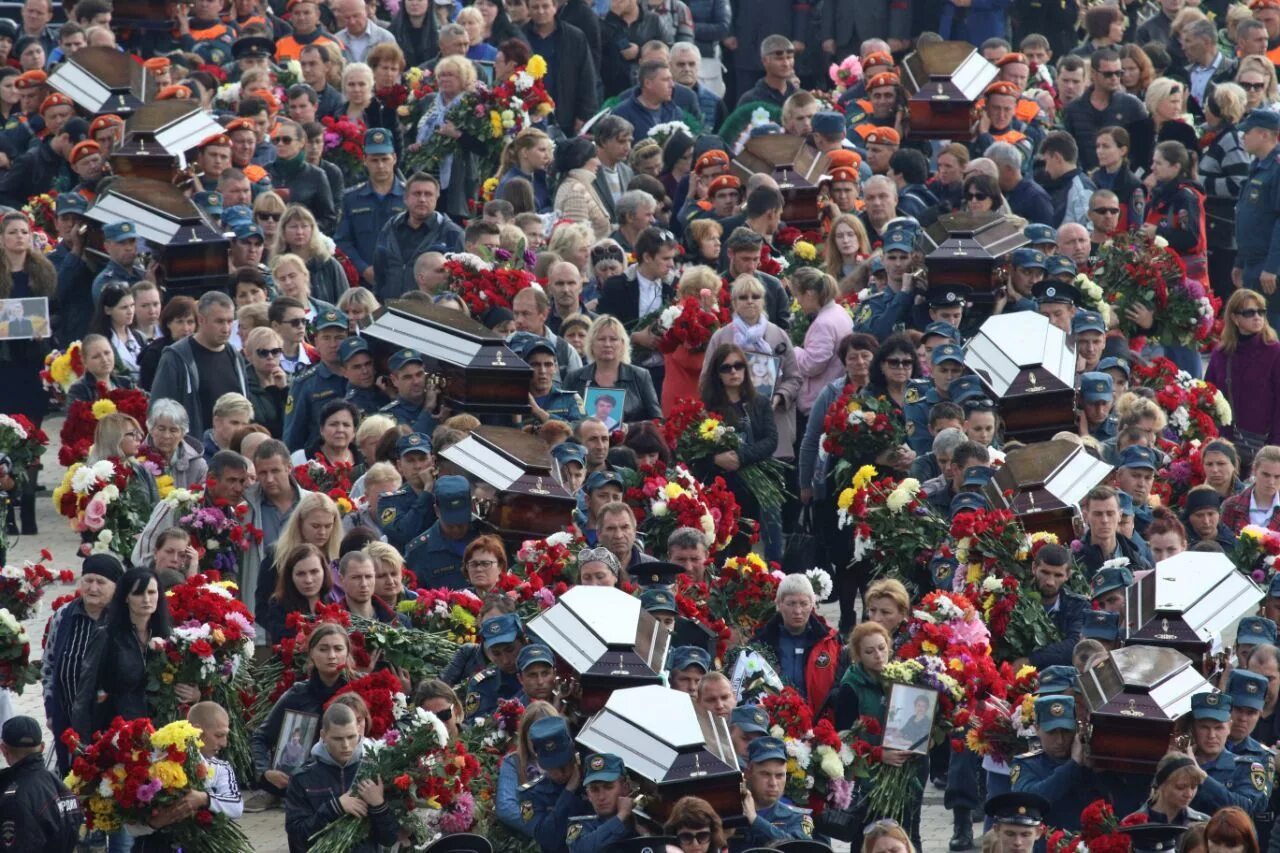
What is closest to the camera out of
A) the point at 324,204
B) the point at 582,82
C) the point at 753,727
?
the point at 753,727

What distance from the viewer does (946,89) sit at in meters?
22.5

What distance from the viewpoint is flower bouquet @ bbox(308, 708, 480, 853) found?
14.2 m

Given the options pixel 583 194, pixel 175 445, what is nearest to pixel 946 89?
pixel 583 194

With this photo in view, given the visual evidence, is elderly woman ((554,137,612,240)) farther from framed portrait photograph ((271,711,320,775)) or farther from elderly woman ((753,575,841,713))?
framed portrait photograph ((271,711,320,775))

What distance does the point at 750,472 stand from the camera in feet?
62.7

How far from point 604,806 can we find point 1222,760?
10.1ft

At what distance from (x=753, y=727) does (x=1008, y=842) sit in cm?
143

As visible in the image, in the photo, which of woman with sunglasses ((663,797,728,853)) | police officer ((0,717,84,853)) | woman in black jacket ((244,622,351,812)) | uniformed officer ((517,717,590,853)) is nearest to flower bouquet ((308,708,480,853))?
uniformed officer ((517,717,590,853))

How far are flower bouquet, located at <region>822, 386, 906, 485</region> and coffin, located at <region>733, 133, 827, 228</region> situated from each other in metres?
3.37

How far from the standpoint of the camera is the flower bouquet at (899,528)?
17.3m

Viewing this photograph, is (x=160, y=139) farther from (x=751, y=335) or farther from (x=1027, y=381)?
(x=1027, y=381)

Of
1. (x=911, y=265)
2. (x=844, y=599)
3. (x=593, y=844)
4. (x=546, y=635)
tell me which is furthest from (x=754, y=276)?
(x=593, y=844)

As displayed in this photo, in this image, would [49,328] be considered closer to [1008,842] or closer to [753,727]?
[753,727]

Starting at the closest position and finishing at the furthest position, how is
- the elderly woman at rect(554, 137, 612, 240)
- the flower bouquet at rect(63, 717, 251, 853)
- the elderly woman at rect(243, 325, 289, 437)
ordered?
the flower bouquet at rect(63, 717, 251, 853), the elderly woman at rect(243, 325, 289, 437), the elderly woman at rect(554, 137, 612, 240)
